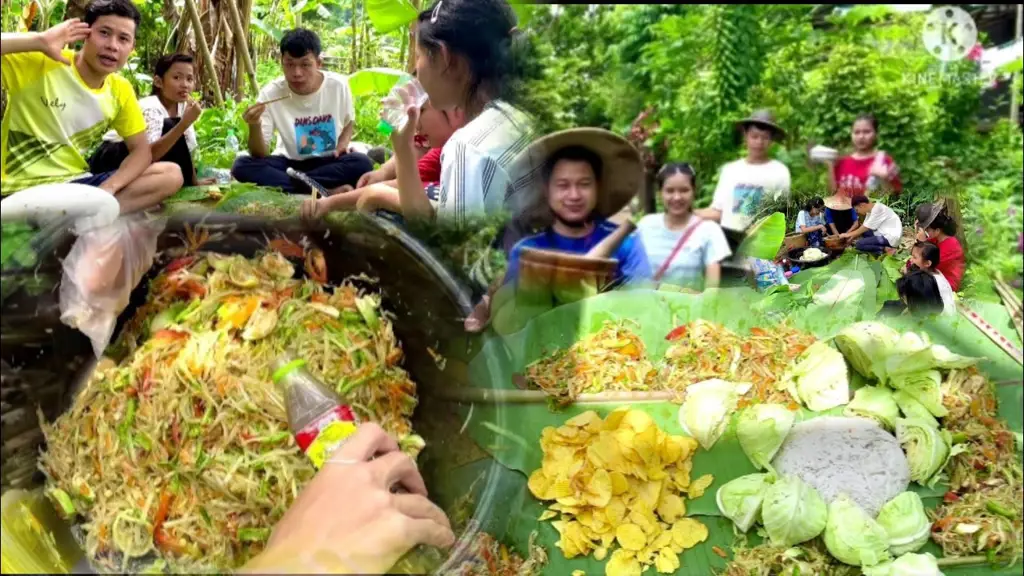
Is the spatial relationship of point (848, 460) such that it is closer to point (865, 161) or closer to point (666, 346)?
point (666, 346)

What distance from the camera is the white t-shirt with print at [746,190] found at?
2.11 m

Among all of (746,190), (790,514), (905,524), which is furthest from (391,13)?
(905,524)

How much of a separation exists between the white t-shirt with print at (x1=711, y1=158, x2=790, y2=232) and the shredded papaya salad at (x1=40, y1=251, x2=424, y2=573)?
1116mm

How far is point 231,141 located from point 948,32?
6612 mm

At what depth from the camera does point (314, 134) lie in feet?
5.33

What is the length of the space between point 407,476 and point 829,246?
121cm

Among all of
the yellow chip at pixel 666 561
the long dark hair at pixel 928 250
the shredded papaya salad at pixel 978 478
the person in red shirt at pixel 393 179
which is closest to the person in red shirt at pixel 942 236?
the long dark hair at pixel 928 250

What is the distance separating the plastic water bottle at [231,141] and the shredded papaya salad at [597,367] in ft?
3.09

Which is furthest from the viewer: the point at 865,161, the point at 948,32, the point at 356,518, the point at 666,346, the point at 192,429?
the point at 948,32

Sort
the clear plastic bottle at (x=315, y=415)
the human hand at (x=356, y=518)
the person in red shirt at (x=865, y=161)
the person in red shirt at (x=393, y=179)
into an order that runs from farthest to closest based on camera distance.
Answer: the person in red shirt at (x=865, y=161) → the person in red shirt at (x=393, y=179) → the clear plastic bottle at (x=315, y=415) → the human hand at (x=356, y=518)

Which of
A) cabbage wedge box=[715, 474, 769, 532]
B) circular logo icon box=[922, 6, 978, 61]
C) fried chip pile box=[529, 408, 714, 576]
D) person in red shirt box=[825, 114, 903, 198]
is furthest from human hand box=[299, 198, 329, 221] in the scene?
circular logo icon box=[922, 6, 978, 61]

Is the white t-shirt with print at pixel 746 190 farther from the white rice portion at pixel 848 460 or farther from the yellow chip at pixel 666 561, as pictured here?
the yellow chip at pixel 666 561

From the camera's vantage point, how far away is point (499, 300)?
183 centimetres

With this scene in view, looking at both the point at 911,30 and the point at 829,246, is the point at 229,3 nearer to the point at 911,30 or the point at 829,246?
the point at 829,246
